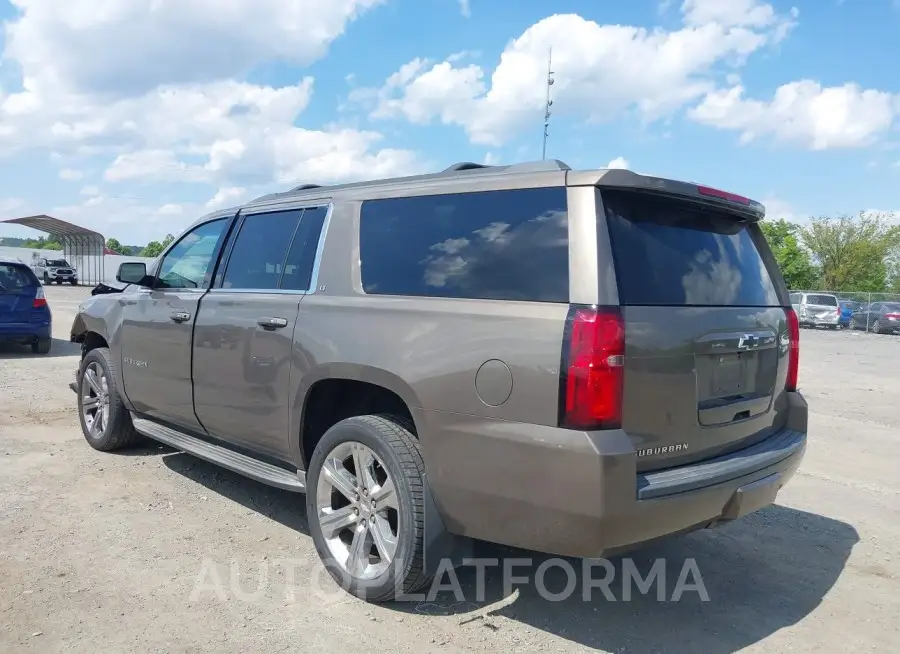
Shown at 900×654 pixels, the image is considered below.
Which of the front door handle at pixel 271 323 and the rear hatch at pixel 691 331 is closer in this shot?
the rear hatch at pixel 691 331

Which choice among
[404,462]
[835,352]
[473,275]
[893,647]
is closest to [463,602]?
[404,462]

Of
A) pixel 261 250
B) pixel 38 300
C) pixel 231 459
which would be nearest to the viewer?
pixel 231 459

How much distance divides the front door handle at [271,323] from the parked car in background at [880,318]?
32.7 m

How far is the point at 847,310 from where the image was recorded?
33.4 meters

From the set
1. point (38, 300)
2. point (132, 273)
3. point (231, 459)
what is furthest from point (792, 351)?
point (38, 300)

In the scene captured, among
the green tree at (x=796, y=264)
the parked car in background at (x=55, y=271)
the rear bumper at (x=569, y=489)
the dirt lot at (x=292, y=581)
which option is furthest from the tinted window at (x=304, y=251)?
the green tree at (x=796, y=264)

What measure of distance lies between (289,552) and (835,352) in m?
18.7

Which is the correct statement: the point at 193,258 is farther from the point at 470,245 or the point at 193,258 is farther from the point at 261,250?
the point at 470,245

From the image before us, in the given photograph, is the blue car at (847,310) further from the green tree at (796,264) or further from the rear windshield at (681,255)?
the rear windshield at (681,255)

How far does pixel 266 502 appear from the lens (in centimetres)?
486

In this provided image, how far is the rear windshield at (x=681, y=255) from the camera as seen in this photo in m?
2.96

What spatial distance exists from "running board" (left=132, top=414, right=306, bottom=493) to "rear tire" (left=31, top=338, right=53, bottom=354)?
8.25 meters

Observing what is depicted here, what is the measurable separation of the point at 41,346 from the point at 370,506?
1094 centimetres

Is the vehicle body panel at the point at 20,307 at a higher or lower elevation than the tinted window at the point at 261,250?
lower
